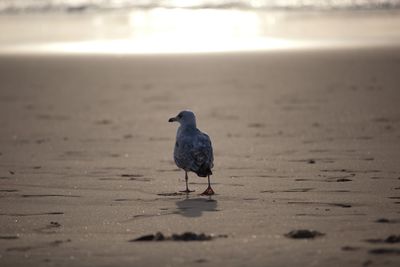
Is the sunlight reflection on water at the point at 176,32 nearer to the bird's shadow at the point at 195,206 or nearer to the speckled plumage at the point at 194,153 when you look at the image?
the speckled plumage at the point at 194,153

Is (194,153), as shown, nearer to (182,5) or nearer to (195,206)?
(195,206)

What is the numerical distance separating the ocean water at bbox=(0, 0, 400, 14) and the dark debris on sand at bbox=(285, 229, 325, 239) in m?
33.6

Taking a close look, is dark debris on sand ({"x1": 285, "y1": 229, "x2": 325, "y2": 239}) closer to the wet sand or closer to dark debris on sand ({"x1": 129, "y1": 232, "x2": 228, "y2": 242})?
the wet sand

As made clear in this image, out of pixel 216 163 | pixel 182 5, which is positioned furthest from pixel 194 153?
pixel 182 5

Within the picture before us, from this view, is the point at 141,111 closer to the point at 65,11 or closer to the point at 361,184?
the point at 361,184

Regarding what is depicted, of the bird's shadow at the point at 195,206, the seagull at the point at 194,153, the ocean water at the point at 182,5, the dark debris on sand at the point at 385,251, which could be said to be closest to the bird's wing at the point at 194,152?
the seagull at the point at 194,153

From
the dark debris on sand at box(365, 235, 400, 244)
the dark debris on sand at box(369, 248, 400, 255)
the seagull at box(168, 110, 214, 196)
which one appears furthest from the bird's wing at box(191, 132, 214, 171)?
the dark debris on sand at box(369, 248, 400, 255)

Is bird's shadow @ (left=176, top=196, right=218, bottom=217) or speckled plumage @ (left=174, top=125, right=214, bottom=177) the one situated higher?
speckled plumage @ (left=174, top=125, right=214, bottom=177)

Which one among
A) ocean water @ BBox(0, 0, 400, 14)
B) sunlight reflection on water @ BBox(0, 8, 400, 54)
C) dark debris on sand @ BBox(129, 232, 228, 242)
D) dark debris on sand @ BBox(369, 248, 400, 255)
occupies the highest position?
ocean water @ BBox(0, 0, 400, 14)

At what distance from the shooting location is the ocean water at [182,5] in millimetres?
42581

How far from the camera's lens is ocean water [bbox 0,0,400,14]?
4258 centimetres

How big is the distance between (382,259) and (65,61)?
20.0 meters

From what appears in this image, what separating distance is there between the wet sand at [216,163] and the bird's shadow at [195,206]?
0.06 ft

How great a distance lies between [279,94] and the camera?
65.7ft
